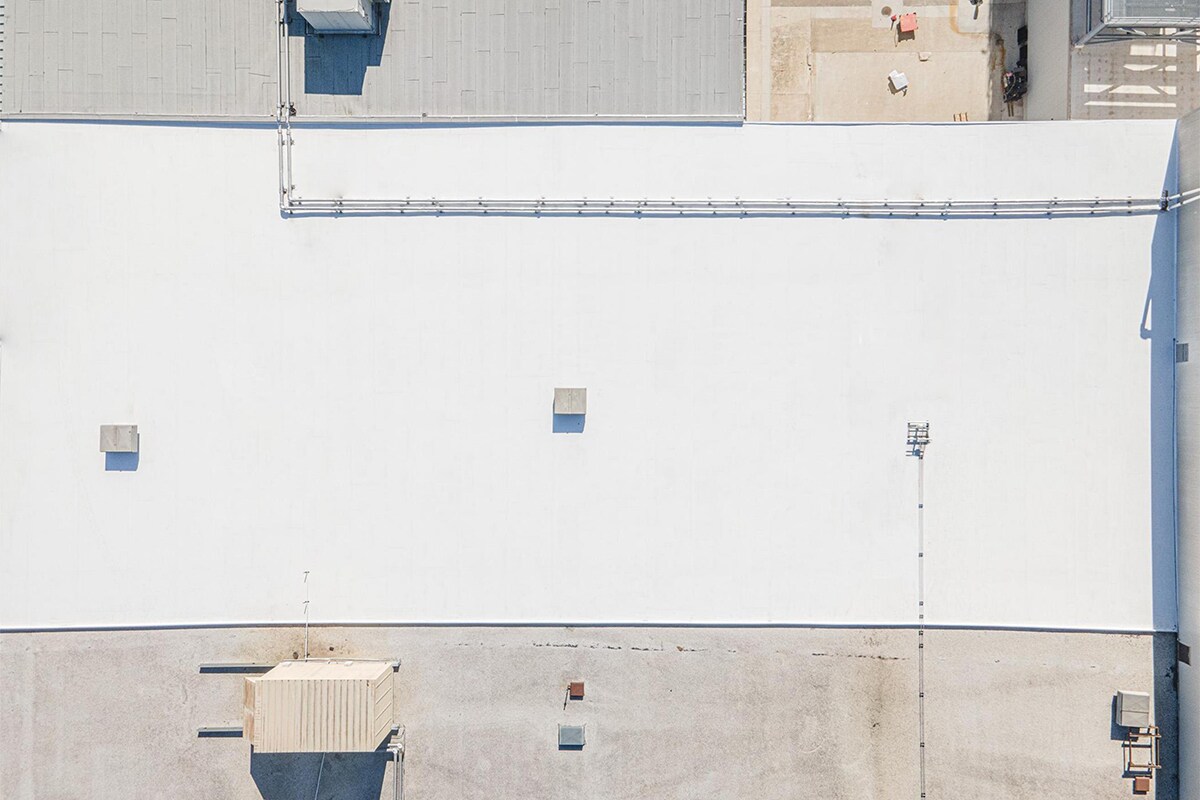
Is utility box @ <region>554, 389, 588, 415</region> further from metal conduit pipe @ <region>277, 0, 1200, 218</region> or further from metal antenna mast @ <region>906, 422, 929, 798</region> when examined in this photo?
metal antenna mast @ <region>906, 422, 929, 798</region>

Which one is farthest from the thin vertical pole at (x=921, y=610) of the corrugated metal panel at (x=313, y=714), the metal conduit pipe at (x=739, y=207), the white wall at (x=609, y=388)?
the corrugated metal panel at (x=313, y=714)

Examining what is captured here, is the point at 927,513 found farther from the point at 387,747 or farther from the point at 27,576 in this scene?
the point at 27,576

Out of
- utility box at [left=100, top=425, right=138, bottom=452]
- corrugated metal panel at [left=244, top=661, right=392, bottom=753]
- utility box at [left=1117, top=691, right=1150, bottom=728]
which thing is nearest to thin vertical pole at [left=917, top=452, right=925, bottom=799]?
utility box at [left=1117, top=691, right=1150, bottom=728]

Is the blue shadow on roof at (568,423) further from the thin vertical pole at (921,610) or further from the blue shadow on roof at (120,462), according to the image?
the blue shadow on roof at (120,462)

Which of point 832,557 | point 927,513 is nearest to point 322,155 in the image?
point 832,557

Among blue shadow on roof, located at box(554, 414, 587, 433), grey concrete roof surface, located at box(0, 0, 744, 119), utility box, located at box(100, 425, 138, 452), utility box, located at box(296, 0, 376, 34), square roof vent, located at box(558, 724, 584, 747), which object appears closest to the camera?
utility box, located at box(296, 0, 376, 34)

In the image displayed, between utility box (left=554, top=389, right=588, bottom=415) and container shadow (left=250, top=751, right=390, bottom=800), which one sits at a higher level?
utility box (left=554, top=389, right=588, bottom=415)

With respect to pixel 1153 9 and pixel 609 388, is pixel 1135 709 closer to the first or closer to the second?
pixel 609 388
